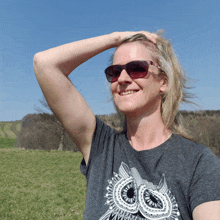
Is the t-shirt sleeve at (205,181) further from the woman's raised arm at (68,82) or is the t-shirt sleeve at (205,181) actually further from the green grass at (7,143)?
the green grass at (7,143)

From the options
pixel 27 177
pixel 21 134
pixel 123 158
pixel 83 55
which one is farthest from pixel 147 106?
pixel 21 134

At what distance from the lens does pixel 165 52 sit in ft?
6.42

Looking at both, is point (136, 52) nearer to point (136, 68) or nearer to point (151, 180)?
point (136, 68)

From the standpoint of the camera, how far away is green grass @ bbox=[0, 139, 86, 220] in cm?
586

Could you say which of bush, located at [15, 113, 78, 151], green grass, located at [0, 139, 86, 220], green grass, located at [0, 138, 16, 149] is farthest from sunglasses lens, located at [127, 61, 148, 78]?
green grass, located at [0, 138, 16, 149]

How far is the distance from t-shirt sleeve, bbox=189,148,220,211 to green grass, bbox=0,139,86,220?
4.87 meters

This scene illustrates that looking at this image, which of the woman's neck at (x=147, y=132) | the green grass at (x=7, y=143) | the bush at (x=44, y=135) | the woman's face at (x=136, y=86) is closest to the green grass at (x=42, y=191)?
the woman's neck at (x=147, y=132)

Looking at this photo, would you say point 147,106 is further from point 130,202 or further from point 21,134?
point 21,134

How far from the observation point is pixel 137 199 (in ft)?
5.11

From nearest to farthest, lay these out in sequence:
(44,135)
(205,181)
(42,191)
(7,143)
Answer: (205,181)
(42,191)
(44,135)
(7,143)

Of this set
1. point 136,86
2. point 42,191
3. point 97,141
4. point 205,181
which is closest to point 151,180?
point 205,181

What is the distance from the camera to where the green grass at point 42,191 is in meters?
5.86

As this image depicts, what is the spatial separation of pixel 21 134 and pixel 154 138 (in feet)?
67.6

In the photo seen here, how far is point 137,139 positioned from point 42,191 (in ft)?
22.3
